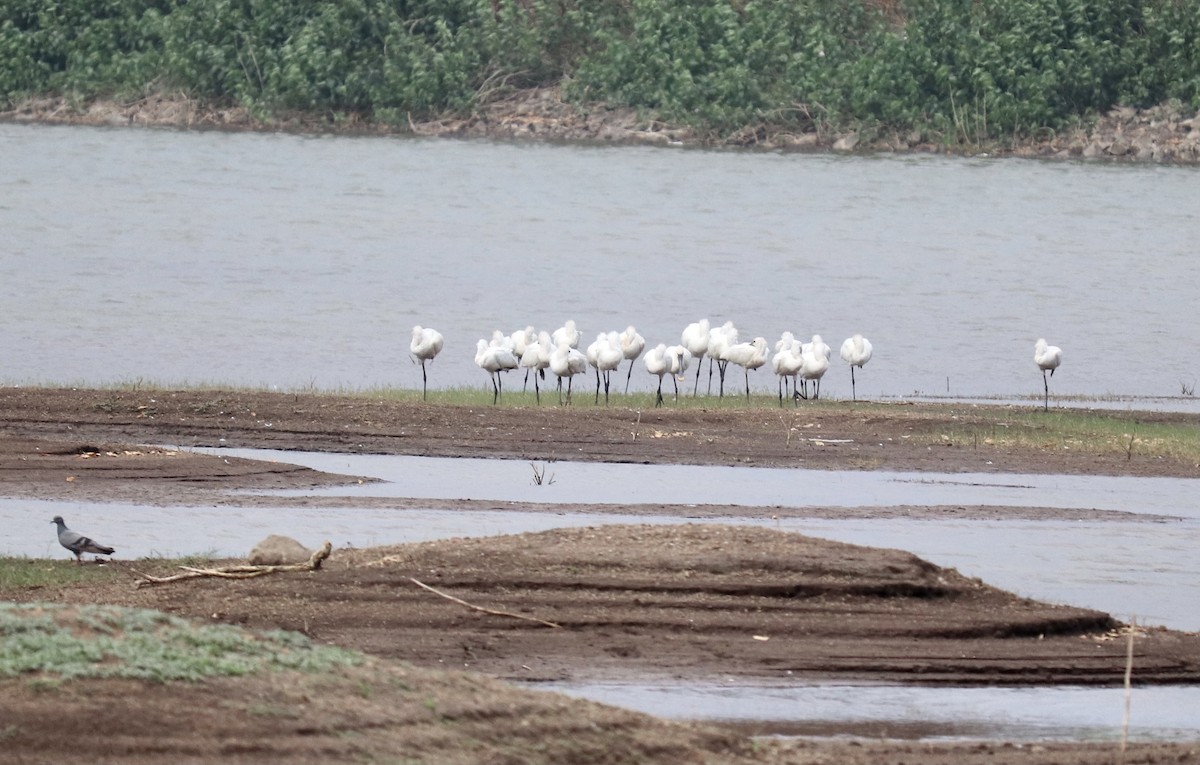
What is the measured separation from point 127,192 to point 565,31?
2184cm

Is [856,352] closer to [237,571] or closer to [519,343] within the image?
[519,343]

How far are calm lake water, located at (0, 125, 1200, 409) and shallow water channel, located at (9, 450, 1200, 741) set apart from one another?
29.5 feet

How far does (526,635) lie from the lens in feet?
37.0

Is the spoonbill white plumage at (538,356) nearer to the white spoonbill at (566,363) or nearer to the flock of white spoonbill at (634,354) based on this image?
the flock of white spoonbill at (634,354)

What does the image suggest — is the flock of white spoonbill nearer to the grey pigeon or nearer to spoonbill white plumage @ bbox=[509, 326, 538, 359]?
spoonbill white plumage @ bbox=[509, 326, 538, 359]

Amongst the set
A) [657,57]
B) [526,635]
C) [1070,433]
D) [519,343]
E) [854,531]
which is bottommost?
[526,635]

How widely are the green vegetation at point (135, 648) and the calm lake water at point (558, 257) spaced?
17246mm

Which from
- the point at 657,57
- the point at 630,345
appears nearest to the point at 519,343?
the point at 630,345

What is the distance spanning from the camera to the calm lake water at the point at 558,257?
32.5m

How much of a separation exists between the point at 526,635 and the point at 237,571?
6.01 ft

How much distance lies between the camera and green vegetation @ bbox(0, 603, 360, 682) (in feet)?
28.6

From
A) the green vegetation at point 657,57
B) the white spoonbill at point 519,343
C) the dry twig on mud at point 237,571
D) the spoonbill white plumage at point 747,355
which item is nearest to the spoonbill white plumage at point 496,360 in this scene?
the white spoonbill at point 519,343

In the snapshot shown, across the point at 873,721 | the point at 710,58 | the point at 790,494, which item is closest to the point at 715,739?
the point at 873,721

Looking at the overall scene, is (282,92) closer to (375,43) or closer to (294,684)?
(375,43)
